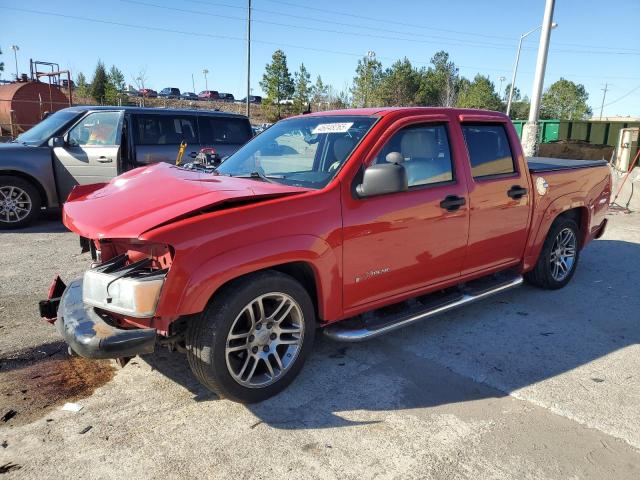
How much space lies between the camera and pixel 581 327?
454cm

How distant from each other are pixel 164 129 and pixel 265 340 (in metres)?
6.49

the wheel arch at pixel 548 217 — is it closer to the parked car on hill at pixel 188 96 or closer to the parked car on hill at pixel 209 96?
the parked car on hill at pixel 188 96

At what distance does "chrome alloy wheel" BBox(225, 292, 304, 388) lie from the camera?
10.2ft

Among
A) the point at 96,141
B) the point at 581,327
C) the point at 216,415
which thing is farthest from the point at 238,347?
the point at 96,141

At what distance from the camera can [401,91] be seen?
51.5 meters

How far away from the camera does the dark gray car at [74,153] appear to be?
7953mm

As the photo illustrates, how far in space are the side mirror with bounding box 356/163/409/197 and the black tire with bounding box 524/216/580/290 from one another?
8.75 ft

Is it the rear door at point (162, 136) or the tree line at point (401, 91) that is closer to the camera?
the rear door at point (162, 136)

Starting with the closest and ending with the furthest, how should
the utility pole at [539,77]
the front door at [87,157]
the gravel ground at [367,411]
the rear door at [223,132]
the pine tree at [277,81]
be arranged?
the gravel ground at [367,411] < the front door at [87,157] < the rear door at [223,132] < the utility pole at [539,77] < the pine tree at [277,81]

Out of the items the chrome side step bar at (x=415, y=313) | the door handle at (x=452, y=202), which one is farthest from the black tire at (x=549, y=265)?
the door handle at (x=452, y=202)

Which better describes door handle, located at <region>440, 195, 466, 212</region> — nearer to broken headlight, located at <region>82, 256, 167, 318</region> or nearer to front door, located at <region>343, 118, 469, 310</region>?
front door, located at <region>343, 118, 469, 310</region>

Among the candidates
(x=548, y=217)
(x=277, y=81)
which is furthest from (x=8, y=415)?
(x=277, y=81)

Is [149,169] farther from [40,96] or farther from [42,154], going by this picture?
[40,96]

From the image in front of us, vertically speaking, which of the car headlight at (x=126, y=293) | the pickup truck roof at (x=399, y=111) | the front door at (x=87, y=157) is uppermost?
the pickup truck roof at (x=399, y=111)
